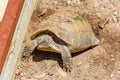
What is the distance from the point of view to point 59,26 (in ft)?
15.3

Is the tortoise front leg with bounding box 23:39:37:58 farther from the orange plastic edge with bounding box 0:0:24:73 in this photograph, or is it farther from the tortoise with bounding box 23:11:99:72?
the orange plastic edge with bounding box 0:0:24:73

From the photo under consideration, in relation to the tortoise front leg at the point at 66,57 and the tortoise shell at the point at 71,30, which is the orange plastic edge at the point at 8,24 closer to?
the tortoise shell at the point at 71,30

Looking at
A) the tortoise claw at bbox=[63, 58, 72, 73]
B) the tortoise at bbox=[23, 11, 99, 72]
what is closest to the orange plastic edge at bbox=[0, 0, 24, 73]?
the tortoise at bbox=[23, 11, 99, 72]

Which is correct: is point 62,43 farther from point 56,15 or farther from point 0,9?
point 0,9

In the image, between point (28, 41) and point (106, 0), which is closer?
point (28, 41)

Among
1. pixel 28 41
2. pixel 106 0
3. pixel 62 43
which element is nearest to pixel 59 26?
pixel 62 43

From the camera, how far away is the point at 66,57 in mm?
4703

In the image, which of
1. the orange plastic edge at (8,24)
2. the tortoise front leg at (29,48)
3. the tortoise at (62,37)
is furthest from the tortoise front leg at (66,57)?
the orange plastic edge at (8,24)

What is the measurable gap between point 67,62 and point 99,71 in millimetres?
398

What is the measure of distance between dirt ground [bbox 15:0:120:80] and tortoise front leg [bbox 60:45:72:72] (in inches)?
2.9

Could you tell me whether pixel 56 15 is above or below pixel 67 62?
above

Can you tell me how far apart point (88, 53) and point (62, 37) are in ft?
1.59

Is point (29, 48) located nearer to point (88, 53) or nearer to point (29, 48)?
point (29, 48)

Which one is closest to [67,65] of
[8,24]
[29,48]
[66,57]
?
[66,57]
